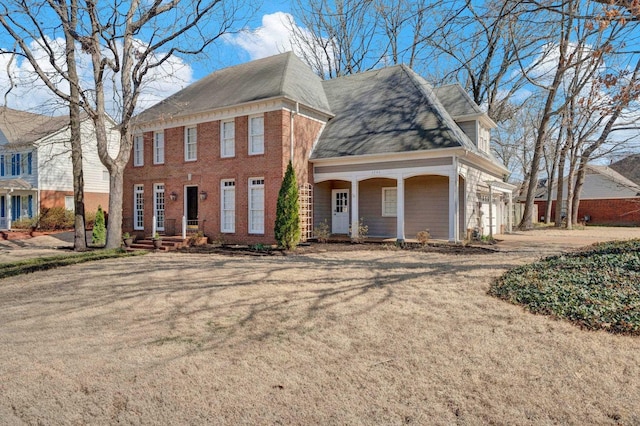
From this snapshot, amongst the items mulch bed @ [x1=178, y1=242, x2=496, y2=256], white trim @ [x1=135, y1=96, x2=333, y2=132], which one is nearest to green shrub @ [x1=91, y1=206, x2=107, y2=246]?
white trim @ [x1=135, y1=96, x2=333, y2=132]

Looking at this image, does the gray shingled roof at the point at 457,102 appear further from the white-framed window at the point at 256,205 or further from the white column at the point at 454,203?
the white-framed window at the point at 256,205

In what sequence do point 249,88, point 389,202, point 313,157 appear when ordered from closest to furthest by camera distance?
1. point 313,157
2. point 249,88
3. point 389,202

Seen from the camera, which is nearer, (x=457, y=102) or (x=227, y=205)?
(x=227, y=205)

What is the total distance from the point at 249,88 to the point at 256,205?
4.94 meters

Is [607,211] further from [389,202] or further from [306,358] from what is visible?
[306,358]

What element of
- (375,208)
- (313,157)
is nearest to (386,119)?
(313,157)

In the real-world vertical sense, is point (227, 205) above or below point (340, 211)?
above

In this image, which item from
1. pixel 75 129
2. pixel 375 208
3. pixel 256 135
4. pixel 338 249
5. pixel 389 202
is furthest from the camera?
pixel 375 208

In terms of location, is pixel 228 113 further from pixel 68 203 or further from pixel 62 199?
pixel 68 203

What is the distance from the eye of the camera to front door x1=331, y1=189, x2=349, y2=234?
59.6ft

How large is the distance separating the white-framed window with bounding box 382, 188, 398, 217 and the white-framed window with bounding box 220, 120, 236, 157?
6535mm

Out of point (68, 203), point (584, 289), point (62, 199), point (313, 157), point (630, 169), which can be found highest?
point (630, 169)

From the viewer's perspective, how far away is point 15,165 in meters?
27.3

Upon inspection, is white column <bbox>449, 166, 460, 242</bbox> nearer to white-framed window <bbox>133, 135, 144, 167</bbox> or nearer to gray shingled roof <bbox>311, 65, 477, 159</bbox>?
gray shingled roof <bbox>311, 65, 477, 159</bbox>
